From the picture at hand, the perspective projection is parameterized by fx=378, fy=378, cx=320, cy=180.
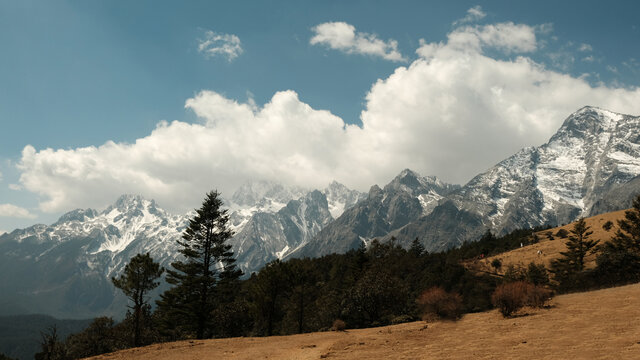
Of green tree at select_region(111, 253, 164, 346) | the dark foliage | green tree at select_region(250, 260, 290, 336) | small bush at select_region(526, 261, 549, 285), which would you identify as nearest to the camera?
green tree at select_region(111, 253, 164, 346)

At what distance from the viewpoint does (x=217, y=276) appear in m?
50.8

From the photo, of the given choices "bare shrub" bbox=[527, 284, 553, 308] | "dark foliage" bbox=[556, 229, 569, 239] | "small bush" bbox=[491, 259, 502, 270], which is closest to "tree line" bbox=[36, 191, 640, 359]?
"bare shrub" bbox=[527, 284, 553, 308]

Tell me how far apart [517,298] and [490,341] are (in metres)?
7.42

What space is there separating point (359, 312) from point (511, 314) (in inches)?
1212

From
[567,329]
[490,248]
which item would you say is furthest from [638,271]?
[490,248]

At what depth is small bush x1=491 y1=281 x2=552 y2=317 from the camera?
82.8 ft

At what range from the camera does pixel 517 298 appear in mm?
25375

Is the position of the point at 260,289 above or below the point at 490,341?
above

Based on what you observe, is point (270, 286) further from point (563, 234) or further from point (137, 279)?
point (563, 234)

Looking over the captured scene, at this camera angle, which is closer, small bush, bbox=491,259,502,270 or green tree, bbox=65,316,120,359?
green tree, bbox=65,316,120,359

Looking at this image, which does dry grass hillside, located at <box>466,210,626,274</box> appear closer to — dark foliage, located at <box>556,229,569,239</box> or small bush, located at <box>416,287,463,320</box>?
dark foliage, located at <box>556,229,569,239</box>

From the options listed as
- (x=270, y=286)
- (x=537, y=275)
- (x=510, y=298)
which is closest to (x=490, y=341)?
(x=510, y=298)

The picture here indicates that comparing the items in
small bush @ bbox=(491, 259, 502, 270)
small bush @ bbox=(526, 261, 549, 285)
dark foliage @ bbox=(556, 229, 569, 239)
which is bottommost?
small bush @ bbox=(526, 261, 549, 285)

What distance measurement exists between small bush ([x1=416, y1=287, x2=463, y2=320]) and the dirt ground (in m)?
0.91
